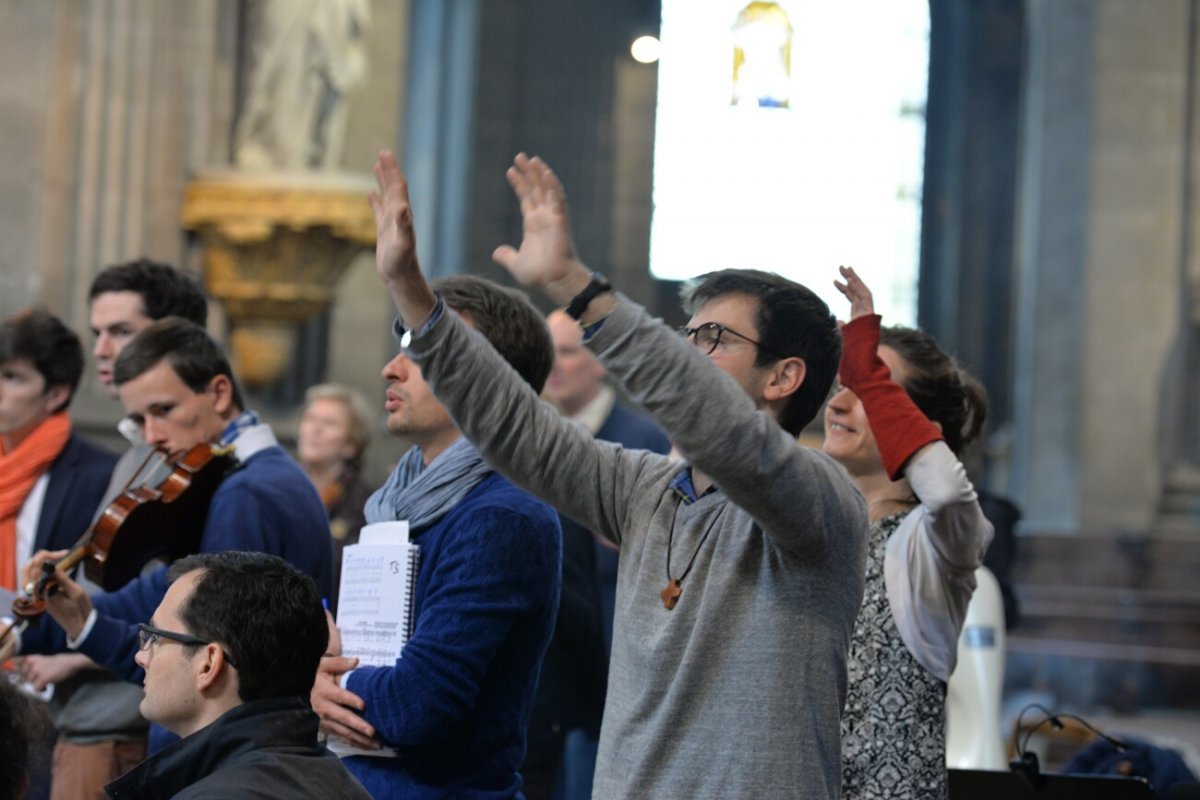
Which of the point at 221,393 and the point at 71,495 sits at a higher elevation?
the point at 221,393

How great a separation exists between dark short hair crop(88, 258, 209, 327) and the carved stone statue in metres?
3.97

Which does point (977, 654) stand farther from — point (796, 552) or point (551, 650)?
point (796, 552)

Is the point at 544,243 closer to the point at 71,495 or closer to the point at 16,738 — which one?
the point at 16,738

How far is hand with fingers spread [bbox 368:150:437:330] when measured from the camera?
246 cm

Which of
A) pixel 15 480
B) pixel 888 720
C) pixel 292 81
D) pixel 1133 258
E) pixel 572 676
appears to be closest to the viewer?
pixel 888 720

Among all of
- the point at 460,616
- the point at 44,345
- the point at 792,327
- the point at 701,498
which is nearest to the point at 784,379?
the point at 792,327

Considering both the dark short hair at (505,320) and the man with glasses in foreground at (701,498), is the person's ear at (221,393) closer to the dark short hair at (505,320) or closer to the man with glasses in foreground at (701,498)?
the dark short hair at (505,320)

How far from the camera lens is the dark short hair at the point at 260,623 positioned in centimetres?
262

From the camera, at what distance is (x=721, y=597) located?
2.58 metres

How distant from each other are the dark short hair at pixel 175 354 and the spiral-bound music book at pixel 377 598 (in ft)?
2.97

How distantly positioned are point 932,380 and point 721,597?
3.64 ft

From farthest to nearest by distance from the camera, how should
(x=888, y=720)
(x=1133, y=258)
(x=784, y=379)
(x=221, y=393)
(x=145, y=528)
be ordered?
(x=1133, y=258) → (x=221, y=393) → (x=145, y=528) → (x=888, y=720) → (x=784, y=379)

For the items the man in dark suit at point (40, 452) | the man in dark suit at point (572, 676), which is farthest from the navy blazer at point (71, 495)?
the man in dark suit at point (572, 676)

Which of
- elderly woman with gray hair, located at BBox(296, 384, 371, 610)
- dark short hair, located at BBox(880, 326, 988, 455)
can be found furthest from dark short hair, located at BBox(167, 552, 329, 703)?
elderly woman with gray hair, located at BBox(296, 384, 371, 610)
